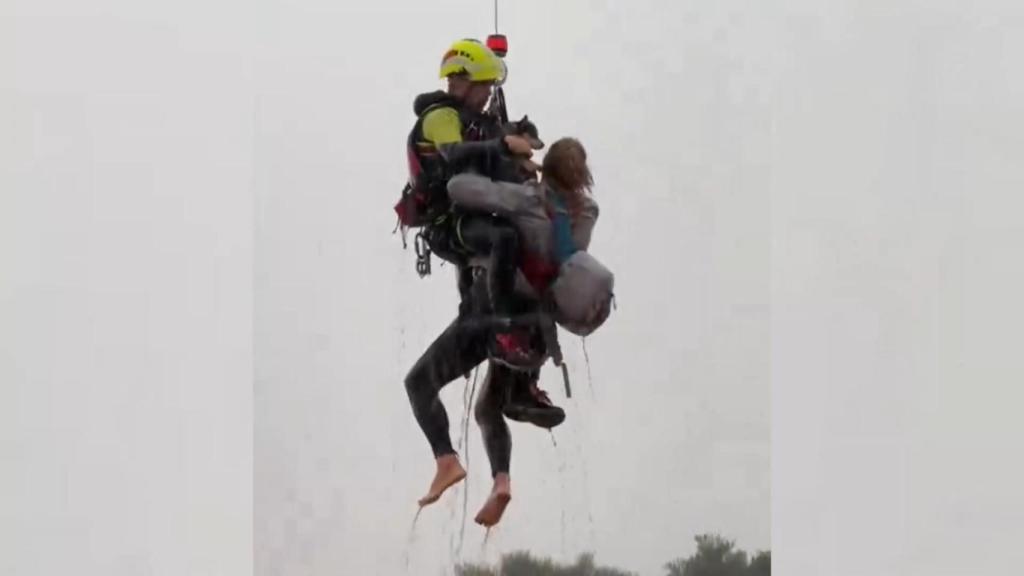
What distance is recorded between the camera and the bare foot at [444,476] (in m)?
1.63

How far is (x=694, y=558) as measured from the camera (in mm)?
1549

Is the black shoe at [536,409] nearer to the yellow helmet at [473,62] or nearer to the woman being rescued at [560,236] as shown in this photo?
the woman being rescued at [560,236]

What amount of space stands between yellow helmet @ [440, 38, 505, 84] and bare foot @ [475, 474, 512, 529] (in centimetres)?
43

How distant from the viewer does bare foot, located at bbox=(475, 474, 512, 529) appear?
5.26 feet

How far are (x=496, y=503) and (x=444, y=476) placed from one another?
0.07 metres

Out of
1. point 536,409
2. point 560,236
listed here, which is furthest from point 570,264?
point 536,409

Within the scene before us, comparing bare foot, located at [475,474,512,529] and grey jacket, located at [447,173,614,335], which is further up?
grey jacket, located at [447,173,614,335]

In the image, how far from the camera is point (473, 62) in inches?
63.8

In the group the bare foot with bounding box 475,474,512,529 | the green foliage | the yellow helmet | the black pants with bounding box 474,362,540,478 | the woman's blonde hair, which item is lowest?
the green foliage

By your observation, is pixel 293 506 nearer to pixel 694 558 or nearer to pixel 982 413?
pixel 694 558

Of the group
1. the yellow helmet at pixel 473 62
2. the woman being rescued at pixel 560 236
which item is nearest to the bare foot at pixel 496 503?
the woman being rescued at pixel 560 236

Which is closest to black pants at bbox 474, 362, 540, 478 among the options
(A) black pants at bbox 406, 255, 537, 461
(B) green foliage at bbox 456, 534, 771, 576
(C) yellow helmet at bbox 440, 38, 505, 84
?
(A) black pants at bbox 406, 255, 537, 461

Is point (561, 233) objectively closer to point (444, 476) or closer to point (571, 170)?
point (571, 170)

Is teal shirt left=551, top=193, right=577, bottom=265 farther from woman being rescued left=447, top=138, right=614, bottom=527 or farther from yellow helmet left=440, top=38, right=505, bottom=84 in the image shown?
yellow helmet left=440, top=38, right=505, bottom=84
